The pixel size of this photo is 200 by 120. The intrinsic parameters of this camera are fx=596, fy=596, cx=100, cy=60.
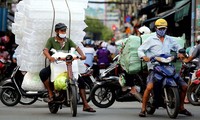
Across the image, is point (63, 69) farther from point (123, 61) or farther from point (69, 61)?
point (123, 61)

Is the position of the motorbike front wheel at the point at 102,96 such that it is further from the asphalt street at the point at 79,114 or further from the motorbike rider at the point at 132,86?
the motorbike rider at the point at 132,86

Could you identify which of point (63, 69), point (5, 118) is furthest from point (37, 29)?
point (5, 118)

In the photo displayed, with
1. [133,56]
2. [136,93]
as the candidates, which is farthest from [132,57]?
[136,93]

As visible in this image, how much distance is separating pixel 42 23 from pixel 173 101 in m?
3.40

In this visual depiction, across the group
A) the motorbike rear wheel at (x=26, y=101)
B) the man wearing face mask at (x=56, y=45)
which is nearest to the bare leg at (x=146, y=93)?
the man wearing face mask at (x=56, y=45)

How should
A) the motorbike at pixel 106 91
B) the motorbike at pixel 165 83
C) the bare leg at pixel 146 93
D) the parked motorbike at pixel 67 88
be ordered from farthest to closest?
1. the motorbike at pixel 106 91
2. the bare leg at pixel 146 93
3. the parked motorbike at pixel 67 88
4. the motorbike at pixel 165 83

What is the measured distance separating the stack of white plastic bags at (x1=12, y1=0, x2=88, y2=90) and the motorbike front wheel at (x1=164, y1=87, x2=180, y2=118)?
2934 mm

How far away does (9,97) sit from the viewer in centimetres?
1378

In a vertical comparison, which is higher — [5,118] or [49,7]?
[49,7]

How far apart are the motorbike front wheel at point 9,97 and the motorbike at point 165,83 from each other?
412 cm

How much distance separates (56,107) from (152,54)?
215 cm

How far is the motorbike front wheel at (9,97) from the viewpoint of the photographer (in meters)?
13.7

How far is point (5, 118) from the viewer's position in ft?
35.2

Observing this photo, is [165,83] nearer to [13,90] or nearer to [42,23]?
[42,23]
